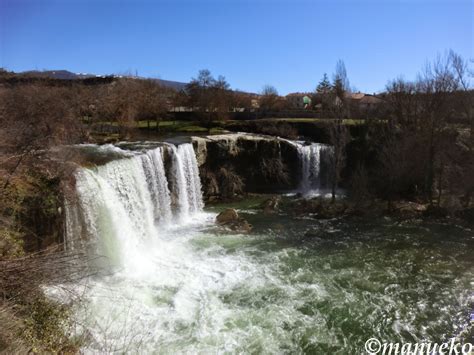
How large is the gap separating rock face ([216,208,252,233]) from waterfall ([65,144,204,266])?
7.60ft

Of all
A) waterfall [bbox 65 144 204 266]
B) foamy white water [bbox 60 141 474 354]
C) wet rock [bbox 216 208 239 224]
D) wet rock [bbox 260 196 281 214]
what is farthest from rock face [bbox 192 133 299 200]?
foamy white water [bbox 60 141 474 354]

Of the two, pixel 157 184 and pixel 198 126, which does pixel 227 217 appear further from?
pixel 198 126

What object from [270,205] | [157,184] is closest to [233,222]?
[270,205]

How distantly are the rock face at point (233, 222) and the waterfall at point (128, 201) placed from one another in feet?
7.60

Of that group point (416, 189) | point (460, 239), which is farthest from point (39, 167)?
point (416, 189)

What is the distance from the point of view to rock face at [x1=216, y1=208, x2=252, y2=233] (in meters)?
16.7

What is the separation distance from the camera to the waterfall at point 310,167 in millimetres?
25016

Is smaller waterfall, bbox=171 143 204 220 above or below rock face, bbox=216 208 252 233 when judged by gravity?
above

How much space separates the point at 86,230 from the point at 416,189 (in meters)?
18.4

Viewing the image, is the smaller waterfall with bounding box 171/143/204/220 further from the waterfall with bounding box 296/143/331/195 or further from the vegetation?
the waterfall with bounding box 296/143/331/195

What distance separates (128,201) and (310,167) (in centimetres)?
1402

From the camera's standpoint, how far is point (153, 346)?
8.38 metres

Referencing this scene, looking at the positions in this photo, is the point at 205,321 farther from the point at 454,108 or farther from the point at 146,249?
the point at 454,108

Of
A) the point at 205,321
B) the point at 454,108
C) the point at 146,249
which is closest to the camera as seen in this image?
the point at 205,321
